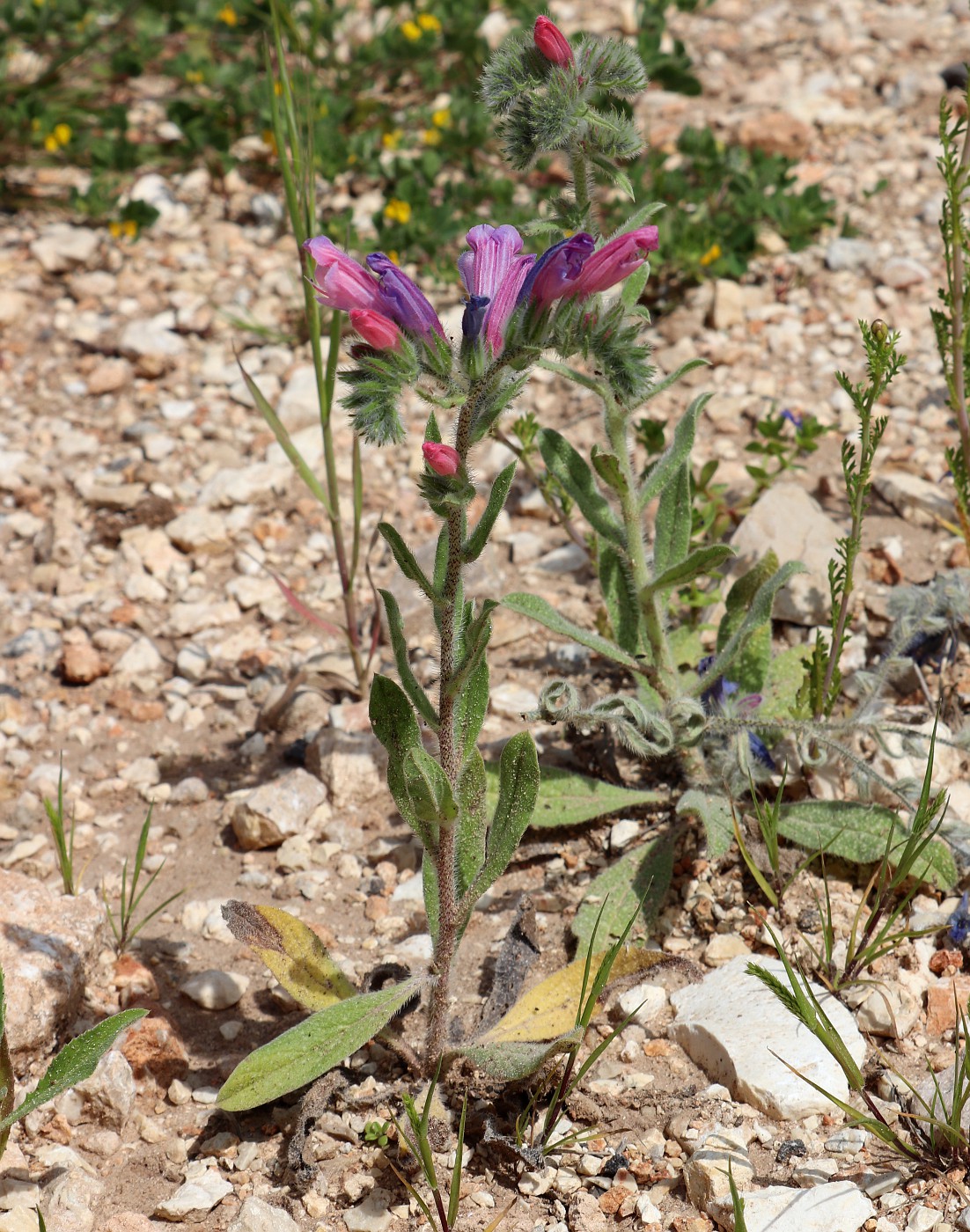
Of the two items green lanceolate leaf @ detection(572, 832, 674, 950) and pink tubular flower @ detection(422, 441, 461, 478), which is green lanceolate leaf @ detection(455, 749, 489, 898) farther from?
pink tubular flower @ detection(422, 441, 461, 478)

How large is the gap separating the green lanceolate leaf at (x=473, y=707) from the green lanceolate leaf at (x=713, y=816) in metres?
0.78

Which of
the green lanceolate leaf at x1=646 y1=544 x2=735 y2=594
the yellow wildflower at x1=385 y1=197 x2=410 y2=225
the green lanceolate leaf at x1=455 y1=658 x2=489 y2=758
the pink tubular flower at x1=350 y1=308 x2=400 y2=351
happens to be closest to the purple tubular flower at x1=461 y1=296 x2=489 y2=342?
the pink tubular flower at x1=350 y1=308 x2=400 y2=351

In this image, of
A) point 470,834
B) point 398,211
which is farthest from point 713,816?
point 398,211

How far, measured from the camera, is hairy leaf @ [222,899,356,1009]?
10.2 ft

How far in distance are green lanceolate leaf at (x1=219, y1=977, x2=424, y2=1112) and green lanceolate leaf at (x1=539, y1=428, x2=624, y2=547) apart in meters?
1.50

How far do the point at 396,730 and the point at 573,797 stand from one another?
101cm

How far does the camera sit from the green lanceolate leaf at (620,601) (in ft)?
12.7

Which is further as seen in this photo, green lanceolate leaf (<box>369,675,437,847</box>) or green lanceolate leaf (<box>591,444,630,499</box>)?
green lanceolate leaf (<box>591,444,630,499</box>)

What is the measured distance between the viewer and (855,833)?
3559 mm

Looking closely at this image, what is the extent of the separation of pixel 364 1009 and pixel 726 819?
1.22m

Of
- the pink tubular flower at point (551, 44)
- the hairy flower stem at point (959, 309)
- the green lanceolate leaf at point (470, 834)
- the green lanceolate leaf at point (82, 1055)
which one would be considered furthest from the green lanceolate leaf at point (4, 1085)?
the hairy flower stem at point (959, 309)

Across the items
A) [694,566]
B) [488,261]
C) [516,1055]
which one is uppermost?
[488,261]

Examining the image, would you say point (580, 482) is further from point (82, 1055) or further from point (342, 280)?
point (82, 1055)

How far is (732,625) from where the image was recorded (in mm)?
3957
